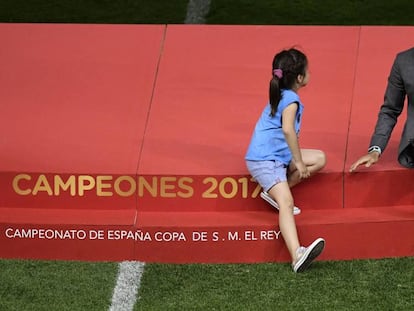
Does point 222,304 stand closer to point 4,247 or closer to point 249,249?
point 249,249

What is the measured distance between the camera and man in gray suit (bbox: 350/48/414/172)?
6625 millimetres

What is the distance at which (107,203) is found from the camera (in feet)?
22.0

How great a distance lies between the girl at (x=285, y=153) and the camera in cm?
633

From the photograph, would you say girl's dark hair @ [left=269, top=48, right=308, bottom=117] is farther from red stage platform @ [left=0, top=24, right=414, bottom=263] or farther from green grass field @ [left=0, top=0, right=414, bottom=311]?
green grass field @ [left=0, top=0, right=414, bottom=311]

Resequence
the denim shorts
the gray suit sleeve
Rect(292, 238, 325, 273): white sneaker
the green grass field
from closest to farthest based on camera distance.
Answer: the green grass field
Rect(292, 238, 325, 273): white sneaker
the denim shorts
the gray suit sleeve

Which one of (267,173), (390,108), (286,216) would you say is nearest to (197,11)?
Answer: (390,108)

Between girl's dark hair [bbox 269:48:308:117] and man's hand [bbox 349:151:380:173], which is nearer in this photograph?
girl's dark hair [bbox 269:48:308:117]

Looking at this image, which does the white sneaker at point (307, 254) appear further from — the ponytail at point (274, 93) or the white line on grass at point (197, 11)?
the white line on grass at point (197, 11)

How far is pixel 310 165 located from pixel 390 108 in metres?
0.62

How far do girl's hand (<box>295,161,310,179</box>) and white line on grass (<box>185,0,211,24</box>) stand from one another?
415cm

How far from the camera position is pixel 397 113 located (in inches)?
265

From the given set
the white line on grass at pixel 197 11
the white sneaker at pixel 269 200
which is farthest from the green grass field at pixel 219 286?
the white line on grass at pixel 197 11

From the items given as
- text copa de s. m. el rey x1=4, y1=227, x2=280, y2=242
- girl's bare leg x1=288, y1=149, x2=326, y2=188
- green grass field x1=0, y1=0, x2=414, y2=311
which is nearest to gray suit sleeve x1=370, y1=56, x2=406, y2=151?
→ girl's bare leg x1=288, y1=149, x2=326, y2=188

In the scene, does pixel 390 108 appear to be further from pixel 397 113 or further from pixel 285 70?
pixel 285 70
